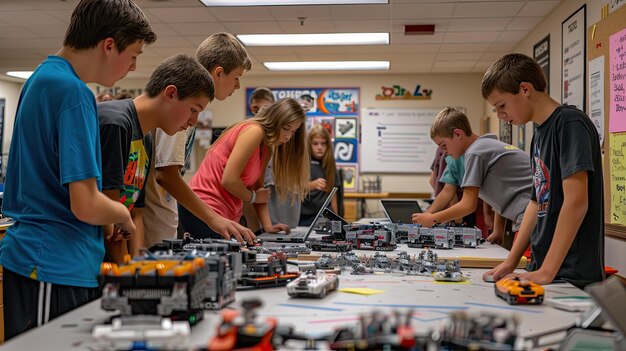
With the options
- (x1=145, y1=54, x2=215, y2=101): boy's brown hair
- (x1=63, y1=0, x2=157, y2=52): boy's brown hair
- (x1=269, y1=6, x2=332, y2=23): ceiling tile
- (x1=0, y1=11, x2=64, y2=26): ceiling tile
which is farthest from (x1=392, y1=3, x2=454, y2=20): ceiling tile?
(x1=63, y1=0, x2=157, y2=52): boy's brown hair

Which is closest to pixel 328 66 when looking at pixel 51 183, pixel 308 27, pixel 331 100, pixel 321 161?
pixel 331 100

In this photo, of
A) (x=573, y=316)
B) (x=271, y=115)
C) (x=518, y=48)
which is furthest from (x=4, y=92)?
(x=573, y=316)

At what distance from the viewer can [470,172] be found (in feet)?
10.3

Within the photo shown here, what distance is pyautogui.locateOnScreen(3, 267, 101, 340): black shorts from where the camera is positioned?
149cm

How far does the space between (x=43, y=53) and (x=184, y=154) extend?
22.1 feet

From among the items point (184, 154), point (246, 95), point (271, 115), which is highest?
point (246, 95)

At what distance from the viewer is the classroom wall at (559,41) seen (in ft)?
13.9

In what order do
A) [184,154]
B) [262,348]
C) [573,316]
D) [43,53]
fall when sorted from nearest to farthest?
[262,348] < [573,316] < [184,154] < [43,53]

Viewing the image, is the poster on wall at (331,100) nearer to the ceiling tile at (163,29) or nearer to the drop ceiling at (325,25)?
the drop ceiling at (325,25)

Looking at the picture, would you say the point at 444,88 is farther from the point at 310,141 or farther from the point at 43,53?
the point at 43,53

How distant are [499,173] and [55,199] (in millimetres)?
2277

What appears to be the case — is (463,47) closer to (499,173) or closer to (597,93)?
(597,93)

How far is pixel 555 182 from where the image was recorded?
77.4 inches

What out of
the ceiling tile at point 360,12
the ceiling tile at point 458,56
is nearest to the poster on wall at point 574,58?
the ceiling tile at point 360,12
